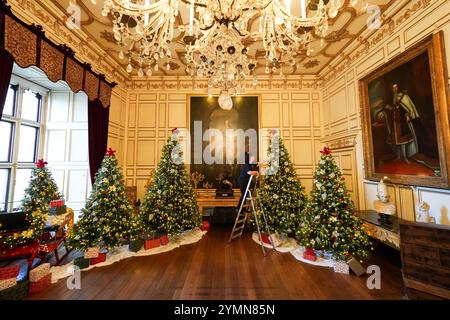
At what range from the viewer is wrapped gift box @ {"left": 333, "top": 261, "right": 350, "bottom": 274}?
2615 millimetres

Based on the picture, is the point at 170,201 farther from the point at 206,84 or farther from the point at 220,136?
the point at 206,84

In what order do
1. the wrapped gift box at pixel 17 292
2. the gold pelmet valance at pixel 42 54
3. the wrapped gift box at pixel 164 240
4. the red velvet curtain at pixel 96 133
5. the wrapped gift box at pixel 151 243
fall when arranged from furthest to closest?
the red velvet curtain at pixel 96 133, the wrapped gift box at pixel 164 240, the wrapped gift box at pixel 151 243, the gold pelmet valance at pixel 42 54, the wrapped gift box at pixel 17 292

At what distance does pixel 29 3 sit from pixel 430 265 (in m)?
5.92

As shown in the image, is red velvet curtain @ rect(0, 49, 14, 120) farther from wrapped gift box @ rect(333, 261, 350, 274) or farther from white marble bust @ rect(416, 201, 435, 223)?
white marble bust @ rect(416, 201, 435, 223)

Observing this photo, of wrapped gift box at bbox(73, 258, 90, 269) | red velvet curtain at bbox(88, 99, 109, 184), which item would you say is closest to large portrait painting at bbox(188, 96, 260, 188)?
red velvet curtain at bbox(88, 99, 109, 184)

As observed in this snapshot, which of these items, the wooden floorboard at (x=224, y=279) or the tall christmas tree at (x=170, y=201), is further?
the tall christmas tree at (x=170, y=201)

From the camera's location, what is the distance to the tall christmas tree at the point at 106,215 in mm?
2922

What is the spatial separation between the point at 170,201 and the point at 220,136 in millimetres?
2403

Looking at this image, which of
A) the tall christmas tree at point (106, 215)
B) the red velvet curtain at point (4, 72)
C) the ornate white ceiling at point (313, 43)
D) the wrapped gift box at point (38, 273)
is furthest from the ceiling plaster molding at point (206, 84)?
the wrapped gift box at point (38, 273)

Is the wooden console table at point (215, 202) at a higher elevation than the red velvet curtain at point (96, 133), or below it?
below

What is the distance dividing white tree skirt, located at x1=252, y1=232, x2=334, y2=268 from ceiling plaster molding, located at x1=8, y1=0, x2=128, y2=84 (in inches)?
201

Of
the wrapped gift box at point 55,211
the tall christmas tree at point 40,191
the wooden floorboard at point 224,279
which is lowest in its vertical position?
the wooden floorboard at point 224,279

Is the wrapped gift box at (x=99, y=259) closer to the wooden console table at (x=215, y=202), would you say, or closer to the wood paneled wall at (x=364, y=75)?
the wooden console table at (x=215, y=202)

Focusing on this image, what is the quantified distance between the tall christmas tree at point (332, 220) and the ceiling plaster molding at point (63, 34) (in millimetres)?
4847
